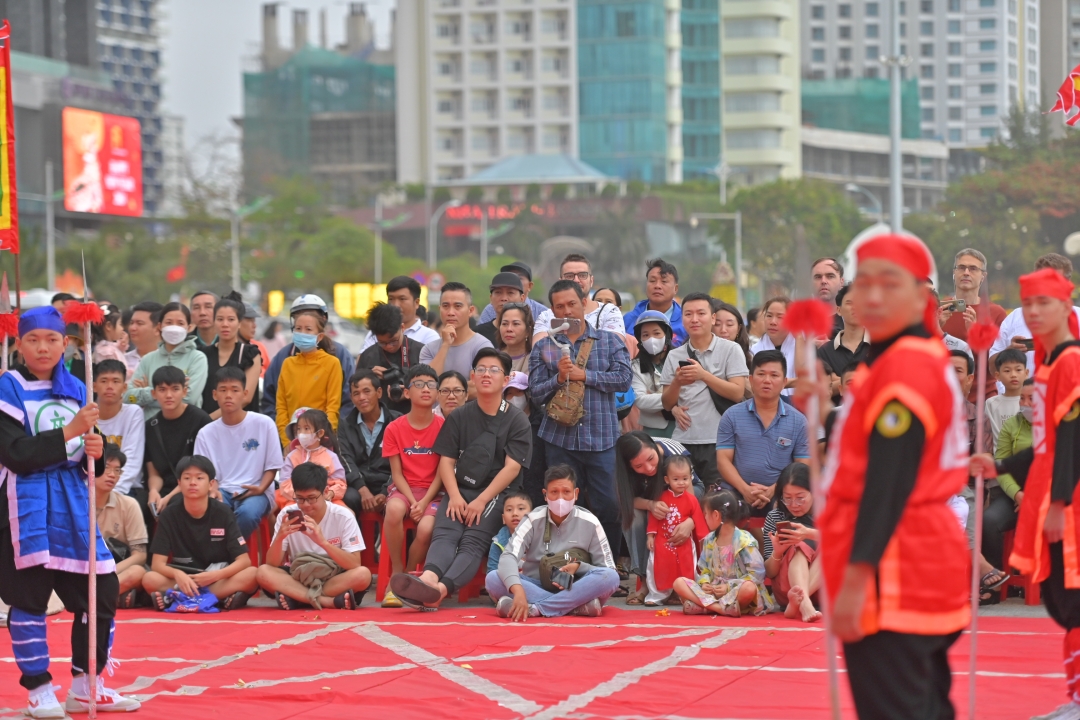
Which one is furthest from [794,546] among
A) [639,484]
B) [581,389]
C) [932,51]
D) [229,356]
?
[932,51]

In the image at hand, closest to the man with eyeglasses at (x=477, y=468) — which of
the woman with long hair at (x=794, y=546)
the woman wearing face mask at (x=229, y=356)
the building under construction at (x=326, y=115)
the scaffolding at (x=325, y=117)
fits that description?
the woman with long hair at (x=794, y=546)

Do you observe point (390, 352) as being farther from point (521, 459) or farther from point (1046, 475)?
point (1046, 475)

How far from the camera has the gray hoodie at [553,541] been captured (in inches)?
313

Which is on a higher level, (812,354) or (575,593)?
(812,354)

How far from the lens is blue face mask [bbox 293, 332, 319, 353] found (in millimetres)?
9406

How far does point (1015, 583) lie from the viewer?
26.7ft

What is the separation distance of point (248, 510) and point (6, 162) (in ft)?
8.71

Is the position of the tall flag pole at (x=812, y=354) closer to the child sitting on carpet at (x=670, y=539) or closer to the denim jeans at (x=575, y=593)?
the denim jeans at (x=575, y=593)

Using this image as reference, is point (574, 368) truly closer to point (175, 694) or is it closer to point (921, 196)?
point (175, 694)

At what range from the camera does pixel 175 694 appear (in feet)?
19.5

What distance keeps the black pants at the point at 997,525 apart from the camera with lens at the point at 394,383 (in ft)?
12.4

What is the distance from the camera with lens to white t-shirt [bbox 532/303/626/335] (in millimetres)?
1005

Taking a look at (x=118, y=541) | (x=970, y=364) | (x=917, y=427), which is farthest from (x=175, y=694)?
(x=970, y=364)

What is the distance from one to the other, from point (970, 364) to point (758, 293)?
61.4 m
